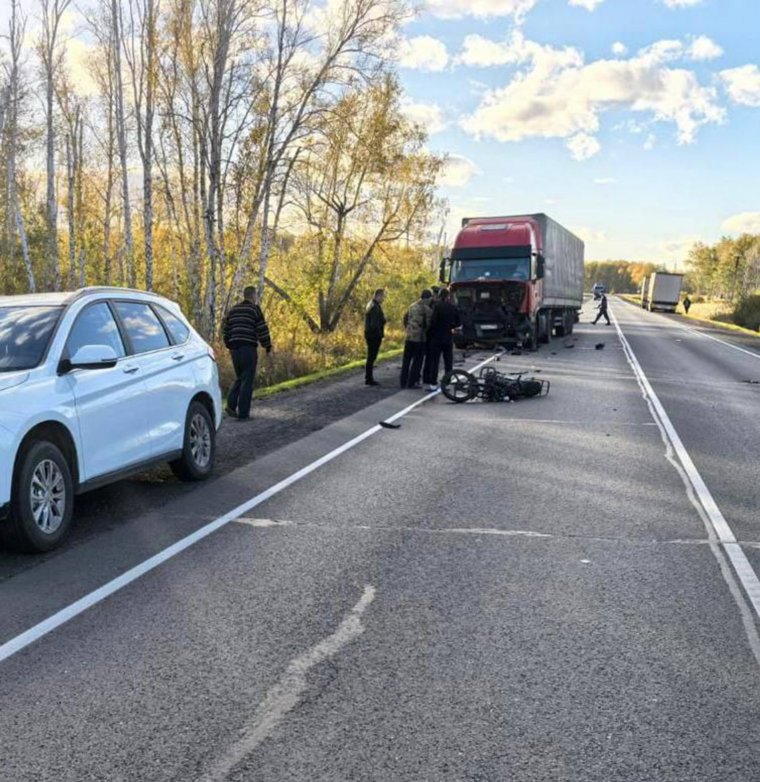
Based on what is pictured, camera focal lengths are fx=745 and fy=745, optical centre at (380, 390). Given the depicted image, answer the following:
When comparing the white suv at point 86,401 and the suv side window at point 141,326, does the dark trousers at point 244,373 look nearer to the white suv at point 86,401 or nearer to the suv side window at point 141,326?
the white suv at point 86,401

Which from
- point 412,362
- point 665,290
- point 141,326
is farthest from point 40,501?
point 665,290

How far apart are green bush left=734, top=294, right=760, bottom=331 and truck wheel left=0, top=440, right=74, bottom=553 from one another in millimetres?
47595

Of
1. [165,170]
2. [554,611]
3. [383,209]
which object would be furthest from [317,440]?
[383,209]

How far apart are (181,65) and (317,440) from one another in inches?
666

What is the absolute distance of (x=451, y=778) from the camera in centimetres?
268


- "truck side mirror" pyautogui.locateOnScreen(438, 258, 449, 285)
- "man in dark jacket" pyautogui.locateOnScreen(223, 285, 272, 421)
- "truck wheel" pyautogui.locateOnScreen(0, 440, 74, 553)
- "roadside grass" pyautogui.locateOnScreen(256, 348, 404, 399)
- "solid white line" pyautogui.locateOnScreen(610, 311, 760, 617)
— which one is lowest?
"roadside grass" pyautogui.locateOnScreen(256, 348, 404, 399)

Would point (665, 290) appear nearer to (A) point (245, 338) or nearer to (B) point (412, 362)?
(B) point (412, 362)

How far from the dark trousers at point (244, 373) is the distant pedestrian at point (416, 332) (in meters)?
4.24

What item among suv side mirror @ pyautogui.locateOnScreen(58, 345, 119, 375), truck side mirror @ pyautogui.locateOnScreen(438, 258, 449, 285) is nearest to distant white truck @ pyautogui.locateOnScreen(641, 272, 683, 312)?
truck side mirror @ pyautogui.locateOnScreen(438, 258, 449, 285)

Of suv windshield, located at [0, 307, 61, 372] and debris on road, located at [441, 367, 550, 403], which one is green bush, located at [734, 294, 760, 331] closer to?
debris on road, located at [441, 367, 550, 403]

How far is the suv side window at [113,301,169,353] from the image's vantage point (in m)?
6.46

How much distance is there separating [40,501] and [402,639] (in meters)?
2.74

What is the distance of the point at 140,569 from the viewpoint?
4.81 metres

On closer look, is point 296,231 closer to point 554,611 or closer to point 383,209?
point 383,209
